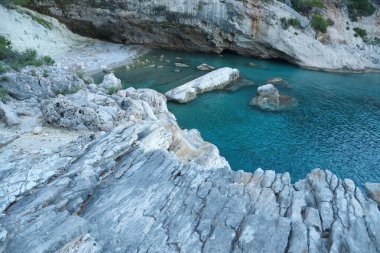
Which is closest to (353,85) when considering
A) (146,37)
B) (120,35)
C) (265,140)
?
(265,140)

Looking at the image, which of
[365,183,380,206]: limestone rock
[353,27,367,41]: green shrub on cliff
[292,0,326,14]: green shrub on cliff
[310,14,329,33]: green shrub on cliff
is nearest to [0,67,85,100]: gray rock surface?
[365,183,380,206]: limestone rock

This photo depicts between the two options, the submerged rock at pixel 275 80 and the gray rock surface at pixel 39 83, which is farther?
the submerged rock at pixel 275 80

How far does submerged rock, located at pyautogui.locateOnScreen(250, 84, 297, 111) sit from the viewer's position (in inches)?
A: 1061

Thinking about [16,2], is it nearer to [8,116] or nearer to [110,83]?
[110,83]

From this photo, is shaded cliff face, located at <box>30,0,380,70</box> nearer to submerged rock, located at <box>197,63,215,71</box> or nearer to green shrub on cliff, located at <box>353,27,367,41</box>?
green shrub on cliff, located at <box>353,27,367,41</box>

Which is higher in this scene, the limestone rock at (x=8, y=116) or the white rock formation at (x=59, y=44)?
the limestone rock at (x=8, y=116)

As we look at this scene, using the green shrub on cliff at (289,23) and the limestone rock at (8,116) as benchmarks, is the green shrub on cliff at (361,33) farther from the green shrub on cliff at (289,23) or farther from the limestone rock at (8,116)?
the limestone rock at (8,116)

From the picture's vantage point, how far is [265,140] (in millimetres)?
21719

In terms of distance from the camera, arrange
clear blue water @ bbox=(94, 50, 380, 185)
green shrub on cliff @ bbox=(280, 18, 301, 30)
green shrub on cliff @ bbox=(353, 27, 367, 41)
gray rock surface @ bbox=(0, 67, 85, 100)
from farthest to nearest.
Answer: green shrub on cliff @ bbox=(353, 27, 367, 41) → green shrub on cliff @ bbox=(280, 18, 301, 30) → clear blue water @ bbox=(94, 50, 380, 185) → gray rock surface @ bbox=(0, 67, 85, 100)

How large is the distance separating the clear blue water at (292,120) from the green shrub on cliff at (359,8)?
14.6m

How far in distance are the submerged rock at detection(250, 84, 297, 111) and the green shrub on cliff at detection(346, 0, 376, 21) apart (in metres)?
27.3

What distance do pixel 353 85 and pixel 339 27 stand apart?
14.2 meters

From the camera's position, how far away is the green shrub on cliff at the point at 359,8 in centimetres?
4784

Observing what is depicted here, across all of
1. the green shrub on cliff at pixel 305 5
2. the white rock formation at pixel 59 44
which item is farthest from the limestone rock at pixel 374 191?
the green shrub on cliff at pixel 305 5
